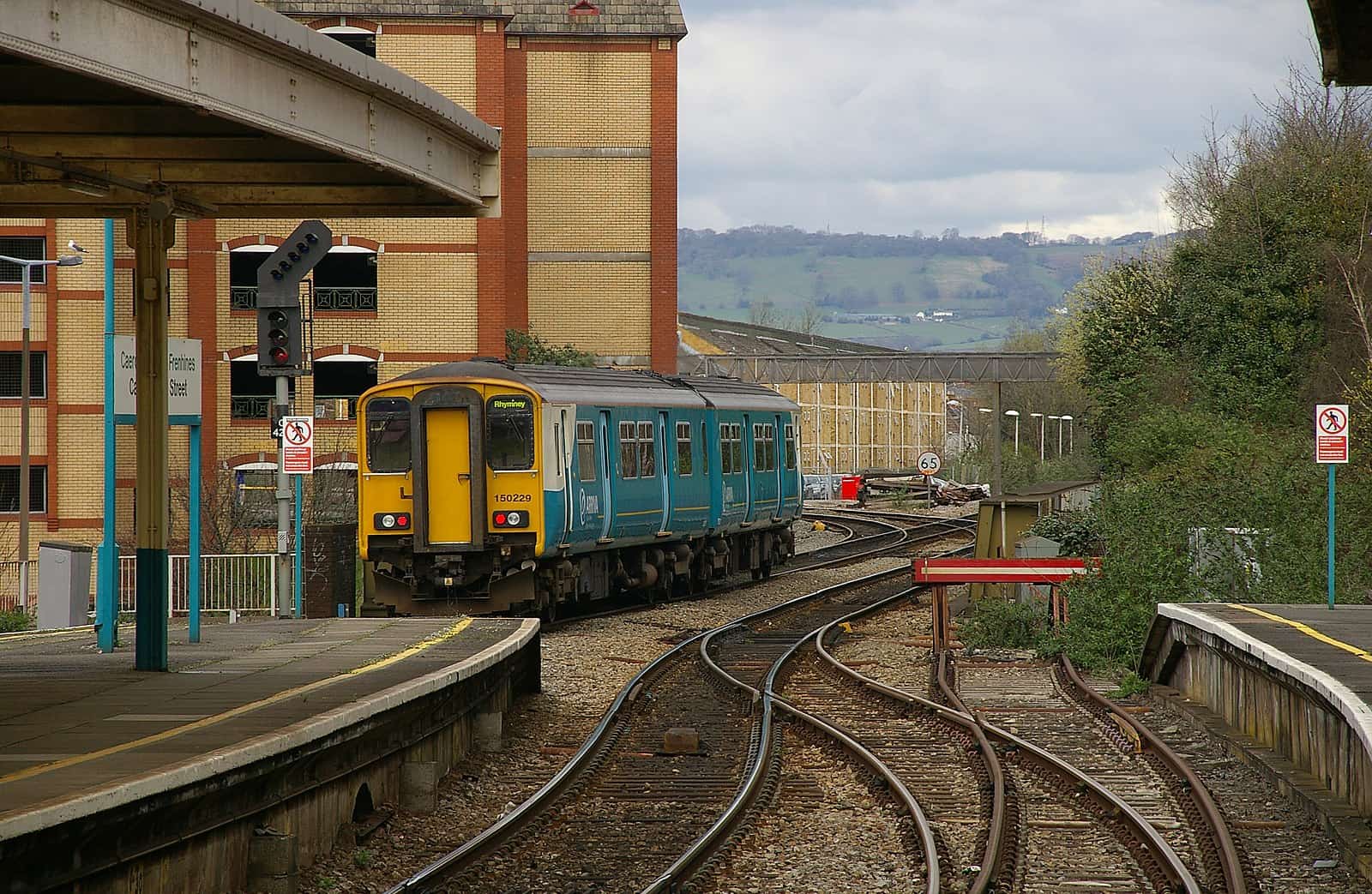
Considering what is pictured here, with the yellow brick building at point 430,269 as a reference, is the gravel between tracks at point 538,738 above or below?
below

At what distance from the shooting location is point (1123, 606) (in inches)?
673

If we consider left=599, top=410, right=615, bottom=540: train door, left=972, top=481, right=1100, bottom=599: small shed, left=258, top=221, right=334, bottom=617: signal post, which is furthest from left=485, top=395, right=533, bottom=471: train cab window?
left=972, top=481, right=1100, bottom=599: small shed

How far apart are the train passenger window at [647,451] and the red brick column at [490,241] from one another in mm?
18281

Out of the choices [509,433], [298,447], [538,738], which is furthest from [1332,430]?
[298,447]

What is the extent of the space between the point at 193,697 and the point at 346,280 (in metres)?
34.6

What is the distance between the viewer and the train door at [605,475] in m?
22.3

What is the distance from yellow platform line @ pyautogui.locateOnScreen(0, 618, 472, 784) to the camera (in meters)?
7.01

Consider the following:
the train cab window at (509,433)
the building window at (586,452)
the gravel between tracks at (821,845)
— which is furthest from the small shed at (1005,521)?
the gravel between tracks at (821,845)

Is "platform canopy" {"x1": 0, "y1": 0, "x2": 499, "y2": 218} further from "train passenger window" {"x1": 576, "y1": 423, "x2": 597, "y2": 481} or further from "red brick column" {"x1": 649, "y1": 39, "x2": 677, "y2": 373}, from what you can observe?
"red brick column" {"x1": 649, "y1": 39, "x2": 677, "y2": 373}

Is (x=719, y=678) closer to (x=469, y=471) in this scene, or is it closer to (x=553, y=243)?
(x=469, y=471)

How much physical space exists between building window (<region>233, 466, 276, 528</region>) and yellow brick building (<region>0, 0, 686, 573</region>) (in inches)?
4.6

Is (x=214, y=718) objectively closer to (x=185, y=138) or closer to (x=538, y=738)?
(x=185, y=138)

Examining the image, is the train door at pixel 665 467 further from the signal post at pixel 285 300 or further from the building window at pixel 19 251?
the building window at pixel 19 251

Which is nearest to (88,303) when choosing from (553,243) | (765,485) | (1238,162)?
(553,243)
